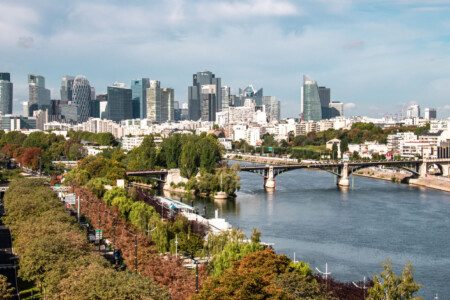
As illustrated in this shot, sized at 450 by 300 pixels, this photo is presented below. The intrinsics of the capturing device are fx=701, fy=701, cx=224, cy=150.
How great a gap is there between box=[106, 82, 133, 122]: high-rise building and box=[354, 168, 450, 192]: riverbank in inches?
2848

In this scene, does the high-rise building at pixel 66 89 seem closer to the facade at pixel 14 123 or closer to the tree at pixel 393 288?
the facade at pixel 14 123

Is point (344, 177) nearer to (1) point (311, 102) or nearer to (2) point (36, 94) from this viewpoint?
(1) point (311, 102)

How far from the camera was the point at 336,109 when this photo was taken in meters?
116

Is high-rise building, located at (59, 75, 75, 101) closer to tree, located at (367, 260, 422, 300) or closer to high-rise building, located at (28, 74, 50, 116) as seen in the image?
high-rise building, located at (28, 74, 50, 116)

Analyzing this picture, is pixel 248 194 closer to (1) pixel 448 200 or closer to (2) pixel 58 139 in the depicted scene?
(1) pixel 448 200

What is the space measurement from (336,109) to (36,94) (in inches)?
1964

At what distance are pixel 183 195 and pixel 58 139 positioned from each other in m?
27.9

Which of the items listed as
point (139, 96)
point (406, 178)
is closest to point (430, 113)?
point (139, 96)

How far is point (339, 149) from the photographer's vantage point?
49.2 m

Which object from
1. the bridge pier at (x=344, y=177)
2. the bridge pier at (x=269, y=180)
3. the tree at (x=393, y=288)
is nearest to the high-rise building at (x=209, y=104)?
the bridge pier at (x=344, y=177)

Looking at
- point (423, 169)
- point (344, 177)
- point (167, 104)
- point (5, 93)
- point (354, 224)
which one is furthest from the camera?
point (167, 104)

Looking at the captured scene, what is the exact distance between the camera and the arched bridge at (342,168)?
3127 cm

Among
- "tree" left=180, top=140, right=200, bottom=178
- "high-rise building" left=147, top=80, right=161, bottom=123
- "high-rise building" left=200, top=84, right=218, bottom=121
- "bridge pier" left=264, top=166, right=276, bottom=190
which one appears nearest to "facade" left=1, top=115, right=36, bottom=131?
"high-rise building" left=147, top=80, right=161, bottom=123

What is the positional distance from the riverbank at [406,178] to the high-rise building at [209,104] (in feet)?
245
